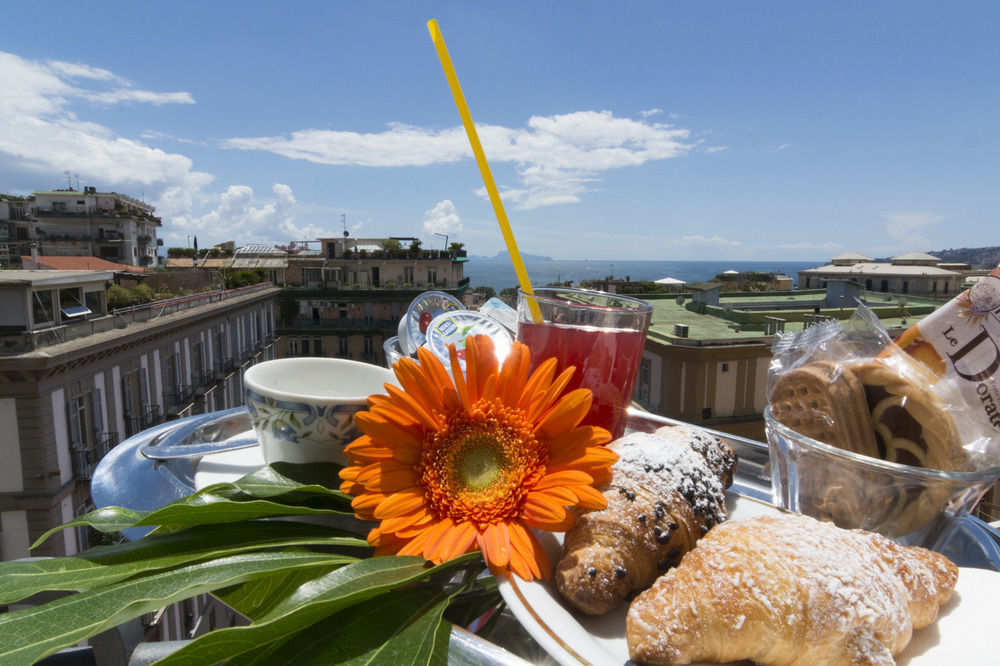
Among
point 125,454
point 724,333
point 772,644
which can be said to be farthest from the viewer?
point 724,333

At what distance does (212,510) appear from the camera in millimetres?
572

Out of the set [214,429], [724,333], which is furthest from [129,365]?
[214,429]

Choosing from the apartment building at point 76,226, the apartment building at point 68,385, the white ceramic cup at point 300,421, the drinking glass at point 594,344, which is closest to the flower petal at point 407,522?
the white ceramic cup at point 300,421

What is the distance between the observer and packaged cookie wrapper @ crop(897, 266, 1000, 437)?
789 mm

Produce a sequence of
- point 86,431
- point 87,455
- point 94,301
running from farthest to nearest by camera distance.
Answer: point 94,301, point 86,431, point 87,455

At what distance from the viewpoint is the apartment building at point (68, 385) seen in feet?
31.6

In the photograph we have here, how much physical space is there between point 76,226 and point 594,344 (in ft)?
112

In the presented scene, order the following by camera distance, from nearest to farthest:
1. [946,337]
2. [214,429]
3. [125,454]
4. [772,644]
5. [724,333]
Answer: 1. [772,644]
2. [946,337]
3. [125,454]
4. [214,429]
5. [724,333]

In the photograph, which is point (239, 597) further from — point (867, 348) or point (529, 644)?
point (867, 348)

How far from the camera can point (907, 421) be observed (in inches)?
31.4

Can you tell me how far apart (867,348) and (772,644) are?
22.5 inches

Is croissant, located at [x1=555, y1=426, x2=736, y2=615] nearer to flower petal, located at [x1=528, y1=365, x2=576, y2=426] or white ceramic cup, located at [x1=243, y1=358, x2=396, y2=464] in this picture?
flower petal, located at [x1=528, y1=365, x2=576, y2=426]

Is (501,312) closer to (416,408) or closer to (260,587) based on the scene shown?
(416,408)

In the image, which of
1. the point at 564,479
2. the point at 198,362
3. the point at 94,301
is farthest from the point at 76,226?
the point at 564,479
